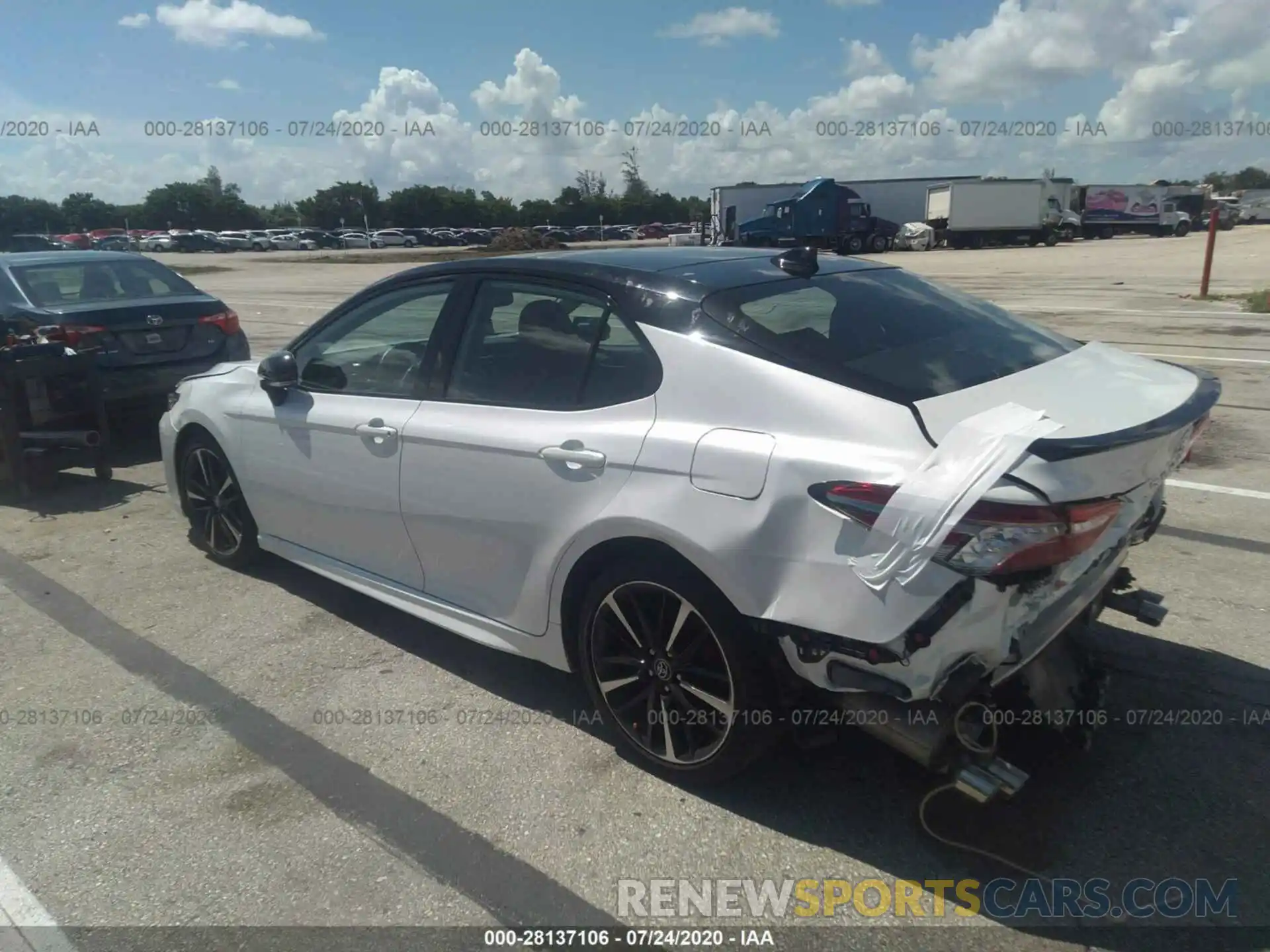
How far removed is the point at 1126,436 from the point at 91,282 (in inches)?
324

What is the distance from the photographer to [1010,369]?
3127 mm

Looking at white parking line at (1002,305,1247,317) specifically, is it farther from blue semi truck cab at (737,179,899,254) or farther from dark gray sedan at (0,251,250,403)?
blue semi truck cab at (737,179,899,254)

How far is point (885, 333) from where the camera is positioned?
321 cm

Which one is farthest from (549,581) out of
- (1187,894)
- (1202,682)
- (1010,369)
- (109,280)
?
(109,280)

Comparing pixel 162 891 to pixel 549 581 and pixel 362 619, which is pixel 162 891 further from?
pixel 362 619

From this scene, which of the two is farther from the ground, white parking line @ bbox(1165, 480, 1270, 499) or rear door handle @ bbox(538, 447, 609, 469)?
rear door handle @ bbox(538, 447, 609, 469)

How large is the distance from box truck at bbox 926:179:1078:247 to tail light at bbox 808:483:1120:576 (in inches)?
1900

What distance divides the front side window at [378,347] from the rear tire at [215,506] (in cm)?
88

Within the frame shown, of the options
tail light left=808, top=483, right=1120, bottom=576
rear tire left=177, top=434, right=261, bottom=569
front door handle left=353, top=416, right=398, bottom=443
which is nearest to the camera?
tail light left=808, top=483, right=1120, bottom=576

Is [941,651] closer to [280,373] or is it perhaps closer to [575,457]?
[575,457]

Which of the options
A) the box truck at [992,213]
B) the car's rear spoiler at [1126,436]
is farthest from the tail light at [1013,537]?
the box truck at [992,213]

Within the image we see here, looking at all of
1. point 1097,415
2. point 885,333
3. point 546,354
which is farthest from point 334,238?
point 1097,415

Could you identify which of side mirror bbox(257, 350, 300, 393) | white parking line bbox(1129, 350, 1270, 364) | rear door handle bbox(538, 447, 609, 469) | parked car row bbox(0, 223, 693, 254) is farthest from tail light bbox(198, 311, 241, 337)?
parked car row bbox(0, 223, 693, 254)

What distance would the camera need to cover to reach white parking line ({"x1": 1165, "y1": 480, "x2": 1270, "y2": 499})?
5.77m
